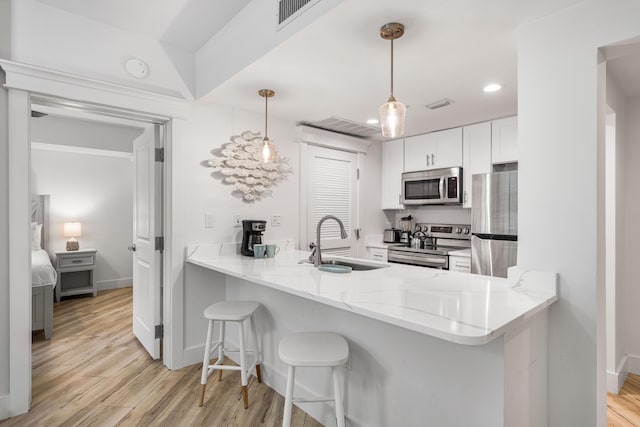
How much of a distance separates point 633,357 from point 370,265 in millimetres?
2161

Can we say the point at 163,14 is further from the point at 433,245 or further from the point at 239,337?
the point at 433,245

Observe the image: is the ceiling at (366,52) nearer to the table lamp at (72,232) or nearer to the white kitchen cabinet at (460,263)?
the white kitchen cabinet at (460,263)

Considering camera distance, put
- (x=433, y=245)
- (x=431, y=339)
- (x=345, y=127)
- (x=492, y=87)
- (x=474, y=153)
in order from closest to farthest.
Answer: (x=431, y=339) < (x=492, y=87) < (x=474, y=153) < (x=345, y=127) < (x=433, y=245)

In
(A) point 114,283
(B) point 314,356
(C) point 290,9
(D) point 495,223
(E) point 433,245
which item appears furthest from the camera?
(A) point 114,283

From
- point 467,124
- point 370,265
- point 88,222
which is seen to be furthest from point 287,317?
point 88,222

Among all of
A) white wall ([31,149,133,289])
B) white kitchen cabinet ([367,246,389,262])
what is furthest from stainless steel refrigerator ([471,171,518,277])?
white wall ([31,149,133,289])

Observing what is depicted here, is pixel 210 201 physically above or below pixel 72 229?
above

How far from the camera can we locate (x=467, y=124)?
347 cm

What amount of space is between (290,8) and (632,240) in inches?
114

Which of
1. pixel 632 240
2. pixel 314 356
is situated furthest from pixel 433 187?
pixel 314 356

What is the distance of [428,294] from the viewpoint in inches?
59.6

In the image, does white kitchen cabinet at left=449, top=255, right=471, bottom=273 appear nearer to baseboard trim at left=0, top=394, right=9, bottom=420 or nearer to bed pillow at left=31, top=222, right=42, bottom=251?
baseboard trim at left=0, top=394, right=9, bottom=420

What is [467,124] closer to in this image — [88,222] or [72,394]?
[72,394]

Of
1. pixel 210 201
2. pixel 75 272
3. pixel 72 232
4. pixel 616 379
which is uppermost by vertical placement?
pixel 210 201
